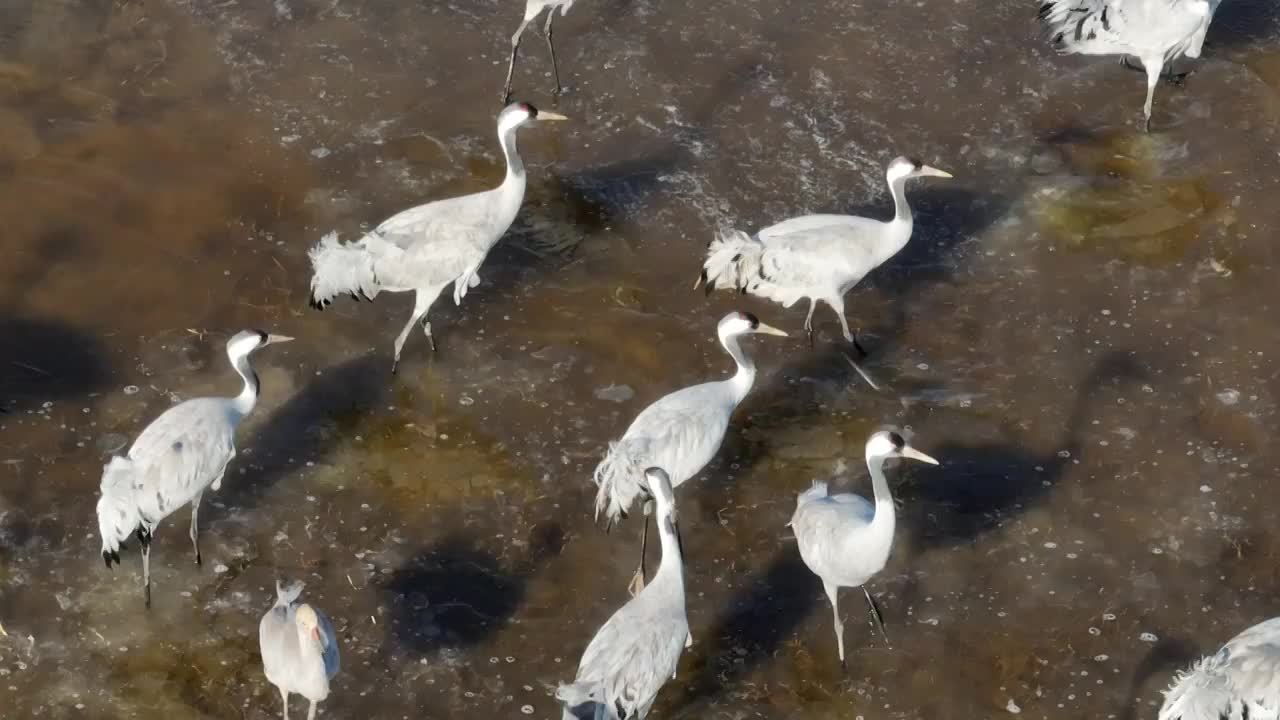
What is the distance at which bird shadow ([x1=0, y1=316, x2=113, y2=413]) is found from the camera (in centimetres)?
948

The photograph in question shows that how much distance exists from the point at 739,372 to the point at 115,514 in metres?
3.29

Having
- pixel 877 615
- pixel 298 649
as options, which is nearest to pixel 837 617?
pixel 877 615

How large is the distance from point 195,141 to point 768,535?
5.06 metres

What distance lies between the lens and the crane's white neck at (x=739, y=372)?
909 cm

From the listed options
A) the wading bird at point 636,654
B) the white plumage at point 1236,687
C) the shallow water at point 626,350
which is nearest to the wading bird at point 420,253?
the shallow water at point 626,350

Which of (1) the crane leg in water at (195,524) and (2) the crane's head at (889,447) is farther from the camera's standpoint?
(1) the crane leg in water at (195,524)

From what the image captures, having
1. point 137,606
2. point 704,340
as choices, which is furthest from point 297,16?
point 137,606

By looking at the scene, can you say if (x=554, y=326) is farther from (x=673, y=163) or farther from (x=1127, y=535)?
(x=1127, y=535)

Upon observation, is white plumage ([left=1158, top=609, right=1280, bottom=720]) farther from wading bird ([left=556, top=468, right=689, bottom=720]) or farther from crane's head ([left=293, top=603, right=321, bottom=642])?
crane's head ([left=293, top=603, right=321, bottom=642])

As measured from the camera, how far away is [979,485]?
30.3ft

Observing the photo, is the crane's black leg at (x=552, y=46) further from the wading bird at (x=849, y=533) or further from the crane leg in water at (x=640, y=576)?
the wading bird at (x=849, y=533)

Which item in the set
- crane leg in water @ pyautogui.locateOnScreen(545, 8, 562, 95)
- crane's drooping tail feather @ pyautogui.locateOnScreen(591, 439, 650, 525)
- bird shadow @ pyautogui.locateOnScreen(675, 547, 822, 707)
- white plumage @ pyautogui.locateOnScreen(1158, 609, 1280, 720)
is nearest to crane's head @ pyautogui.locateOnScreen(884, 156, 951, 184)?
bird shadow @ pyautogui.locateOnScreen(675, 547, 822, 707)

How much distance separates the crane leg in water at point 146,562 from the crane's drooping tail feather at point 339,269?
6.30 ft

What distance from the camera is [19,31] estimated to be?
12320 mm
